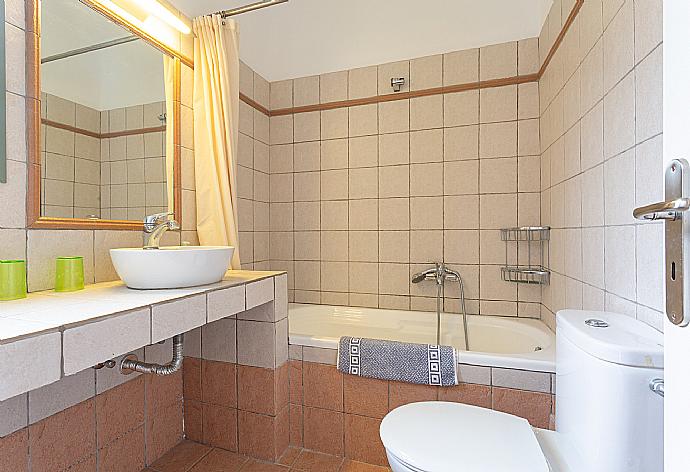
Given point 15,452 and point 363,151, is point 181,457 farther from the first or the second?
point 363,151

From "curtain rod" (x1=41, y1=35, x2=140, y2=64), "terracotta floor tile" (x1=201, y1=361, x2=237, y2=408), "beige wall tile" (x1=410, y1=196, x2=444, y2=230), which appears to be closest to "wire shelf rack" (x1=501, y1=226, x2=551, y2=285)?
"beige wall tile" (x1=410, y1=196, x2=444, y2=230)

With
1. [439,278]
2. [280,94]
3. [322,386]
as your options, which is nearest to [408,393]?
[322,386]

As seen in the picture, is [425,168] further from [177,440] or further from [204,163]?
[177,440]

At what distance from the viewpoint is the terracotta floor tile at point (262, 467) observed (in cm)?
179

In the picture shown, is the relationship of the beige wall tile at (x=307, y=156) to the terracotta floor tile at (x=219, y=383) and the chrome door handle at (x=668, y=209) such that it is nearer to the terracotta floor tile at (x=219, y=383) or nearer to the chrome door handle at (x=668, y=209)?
the terracotta floor tile at (x=219, y=383)

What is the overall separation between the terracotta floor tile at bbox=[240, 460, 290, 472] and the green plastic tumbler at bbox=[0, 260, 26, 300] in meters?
1.19

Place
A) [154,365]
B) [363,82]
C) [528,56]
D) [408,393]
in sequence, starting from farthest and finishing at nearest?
[363,82]
[528,56]
[408,393]
[154,365]

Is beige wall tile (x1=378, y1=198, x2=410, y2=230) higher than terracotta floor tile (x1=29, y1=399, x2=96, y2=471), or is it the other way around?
beige wall tile (x1=378, y1=198, x2=410, y2=230)

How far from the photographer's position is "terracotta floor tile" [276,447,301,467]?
1.84 m

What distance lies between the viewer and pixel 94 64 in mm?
1617

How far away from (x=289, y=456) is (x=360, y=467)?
0.35m

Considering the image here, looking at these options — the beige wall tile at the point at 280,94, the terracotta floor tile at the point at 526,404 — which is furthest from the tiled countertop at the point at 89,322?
the beige wall tile at the point at 280,94

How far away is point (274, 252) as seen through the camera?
2.97m

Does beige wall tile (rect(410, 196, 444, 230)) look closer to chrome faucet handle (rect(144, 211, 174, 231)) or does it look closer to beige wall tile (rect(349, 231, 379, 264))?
beige wall tile (rect(349, 231, 379, 264))
